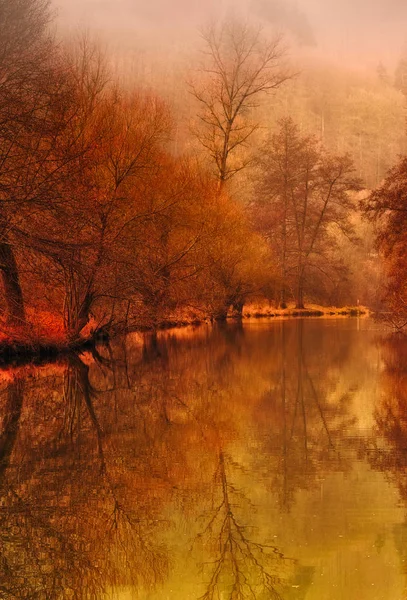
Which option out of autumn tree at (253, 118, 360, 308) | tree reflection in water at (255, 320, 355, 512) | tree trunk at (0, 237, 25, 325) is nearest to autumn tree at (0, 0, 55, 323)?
tree trunk at (0, 237, 25, 325)

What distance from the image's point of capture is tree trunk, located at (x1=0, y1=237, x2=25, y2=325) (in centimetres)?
1523

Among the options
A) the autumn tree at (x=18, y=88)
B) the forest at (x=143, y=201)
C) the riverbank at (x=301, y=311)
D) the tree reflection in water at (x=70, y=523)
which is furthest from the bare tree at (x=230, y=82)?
the tree reflection in water at (x=70, y=523)

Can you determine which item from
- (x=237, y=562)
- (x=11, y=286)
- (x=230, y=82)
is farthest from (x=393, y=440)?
(x=230, y=82)

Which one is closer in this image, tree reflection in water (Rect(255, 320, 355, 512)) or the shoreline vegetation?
tree reflection in water (Rect(255, 320, 355, 512))

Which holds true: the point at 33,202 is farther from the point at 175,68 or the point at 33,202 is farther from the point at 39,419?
the point at 175,68

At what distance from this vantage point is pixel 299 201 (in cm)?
5056

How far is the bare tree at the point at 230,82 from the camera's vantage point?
3516 centimetres

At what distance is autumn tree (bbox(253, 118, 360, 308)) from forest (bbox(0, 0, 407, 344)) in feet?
0.40

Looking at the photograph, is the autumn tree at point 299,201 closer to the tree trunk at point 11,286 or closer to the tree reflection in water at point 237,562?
the tree trunk at point 11,286

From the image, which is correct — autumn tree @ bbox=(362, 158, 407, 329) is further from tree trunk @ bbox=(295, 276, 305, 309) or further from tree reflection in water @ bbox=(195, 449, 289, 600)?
tree trunk @ bbox=(295, 276, 305, 309)

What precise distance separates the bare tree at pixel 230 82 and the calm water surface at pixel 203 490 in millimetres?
24316

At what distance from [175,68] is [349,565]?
5814 inches

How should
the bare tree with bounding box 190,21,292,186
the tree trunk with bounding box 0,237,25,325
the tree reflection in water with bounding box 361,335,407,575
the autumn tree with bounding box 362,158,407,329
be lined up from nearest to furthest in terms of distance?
1. the tree reflection in water with bounding box 361,335,407,575
2. the tree trunk with bounding box 0,237,25,325
3. the autumn tree with bounding box 362,158,407,329
4. the bare tree with bounding box 190,21,292,186

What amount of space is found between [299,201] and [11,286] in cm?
3677
